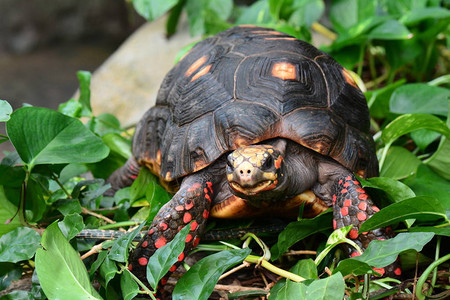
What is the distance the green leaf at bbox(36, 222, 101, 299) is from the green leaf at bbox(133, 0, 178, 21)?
294 centimetres

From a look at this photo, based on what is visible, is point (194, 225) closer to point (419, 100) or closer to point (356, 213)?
point (356, 213)

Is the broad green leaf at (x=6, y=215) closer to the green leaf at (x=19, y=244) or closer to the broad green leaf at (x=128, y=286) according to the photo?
the green leaf at (x=19, y=244)

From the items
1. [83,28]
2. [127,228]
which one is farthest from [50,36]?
[127,228]

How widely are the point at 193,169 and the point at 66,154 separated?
51cm

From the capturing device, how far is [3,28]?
8.65 m

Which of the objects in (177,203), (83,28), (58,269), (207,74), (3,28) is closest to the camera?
(58,269)

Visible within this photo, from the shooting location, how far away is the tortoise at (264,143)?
6.27 ft

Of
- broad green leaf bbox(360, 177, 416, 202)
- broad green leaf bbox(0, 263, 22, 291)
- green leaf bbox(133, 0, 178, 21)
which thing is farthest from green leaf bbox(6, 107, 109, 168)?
green leaf bbox(133, 0, 178, 21)

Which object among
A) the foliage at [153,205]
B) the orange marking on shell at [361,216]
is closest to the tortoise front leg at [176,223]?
the foliage at [153,205]

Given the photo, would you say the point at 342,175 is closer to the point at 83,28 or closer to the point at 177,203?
the point at 177,203

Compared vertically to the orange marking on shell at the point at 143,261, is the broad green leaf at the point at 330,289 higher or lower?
higher

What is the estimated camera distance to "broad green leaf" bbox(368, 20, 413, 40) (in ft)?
11.2

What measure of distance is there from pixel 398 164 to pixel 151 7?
8.57 feet

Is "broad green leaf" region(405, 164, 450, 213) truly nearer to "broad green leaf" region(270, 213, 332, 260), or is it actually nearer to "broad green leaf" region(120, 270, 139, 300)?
"broad green leaf" region(270, 213, 332, 260)
